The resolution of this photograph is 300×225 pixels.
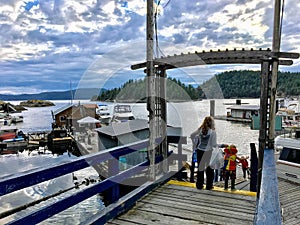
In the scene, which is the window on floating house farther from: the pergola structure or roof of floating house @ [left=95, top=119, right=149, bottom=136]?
the pergola structure

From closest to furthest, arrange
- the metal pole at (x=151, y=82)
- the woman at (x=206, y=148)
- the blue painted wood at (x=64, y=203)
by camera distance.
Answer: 1. the blue painted wood at (x=64, y=203)
2. the metal pole at (x=151, y=82)
3. the woman at (x=206, y=148)

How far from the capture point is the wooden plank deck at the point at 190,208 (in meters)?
3.52

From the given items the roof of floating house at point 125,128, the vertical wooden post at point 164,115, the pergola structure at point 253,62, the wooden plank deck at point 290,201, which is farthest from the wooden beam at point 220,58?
the roof of floating house at point 125,128

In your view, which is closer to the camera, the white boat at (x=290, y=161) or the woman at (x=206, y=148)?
the woman at (x=206, y=148)

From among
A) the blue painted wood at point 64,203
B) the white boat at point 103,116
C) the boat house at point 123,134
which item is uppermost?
the blue painted wood at point 64,203

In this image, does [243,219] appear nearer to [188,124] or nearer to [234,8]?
[234,8]

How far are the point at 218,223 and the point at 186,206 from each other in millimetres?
662

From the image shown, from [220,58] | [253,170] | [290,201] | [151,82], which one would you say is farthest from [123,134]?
[220,58]

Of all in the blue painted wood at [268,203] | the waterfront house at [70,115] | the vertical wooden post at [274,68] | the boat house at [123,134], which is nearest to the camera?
the blue painted wood at [268,203]

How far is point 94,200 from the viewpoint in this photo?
52.4ft

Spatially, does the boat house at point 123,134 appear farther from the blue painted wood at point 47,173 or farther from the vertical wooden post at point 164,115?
the blue painted wood at point 47,173

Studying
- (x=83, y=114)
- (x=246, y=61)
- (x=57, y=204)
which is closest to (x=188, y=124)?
(x=246, y=61)

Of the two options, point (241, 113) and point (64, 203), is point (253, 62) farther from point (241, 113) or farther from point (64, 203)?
point (241, 113)

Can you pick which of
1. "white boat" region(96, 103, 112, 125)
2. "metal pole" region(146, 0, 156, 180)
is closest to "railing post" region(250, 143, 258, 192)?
"metal pole" region(146, 0, 156, 180)
